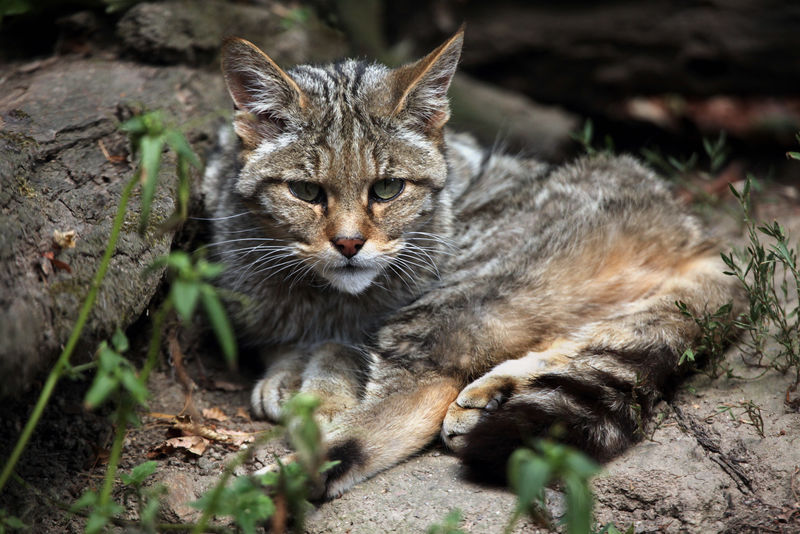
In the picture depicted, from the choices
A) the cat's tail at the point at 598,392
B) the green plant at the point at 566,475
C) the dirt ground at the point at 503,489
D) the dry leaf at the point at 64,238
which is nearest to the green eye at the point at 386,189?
the cat's tail at the point at 598,392

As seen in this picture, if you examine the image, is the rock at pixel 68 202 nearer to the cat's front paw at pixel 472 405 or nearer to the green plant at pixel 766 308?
the cat's front paw at pixel 472 405

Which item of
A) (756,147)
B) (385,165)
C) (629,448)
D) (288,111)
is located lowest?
(756,147)

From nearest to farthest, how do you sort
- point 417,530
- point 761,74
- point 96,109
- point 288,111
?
point 417,530 < point 288,111 < point 96,109 < point 761,74

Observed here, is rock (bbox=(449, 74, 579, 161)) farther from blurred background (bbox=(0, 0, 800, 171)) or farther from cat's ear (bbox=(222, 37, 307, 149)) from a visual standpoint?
cat's ear (bbox=(222, 37, 307, 149))

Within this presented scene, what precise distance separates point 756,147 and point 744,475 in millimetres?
4343

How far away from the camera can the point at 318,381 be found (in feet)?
11.3

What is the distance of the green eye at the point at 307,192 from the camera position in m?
3.27

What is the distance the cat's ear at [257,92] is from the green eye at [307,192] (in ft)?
0.94

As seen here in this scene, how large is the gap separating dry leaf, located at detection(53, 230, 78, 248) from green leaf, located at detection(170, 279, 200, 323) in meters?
1.10

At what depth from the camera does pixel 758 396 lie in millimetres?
3148

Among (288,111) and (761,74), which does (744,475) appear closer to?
(288,111)

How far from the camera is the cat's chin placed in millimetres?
3227

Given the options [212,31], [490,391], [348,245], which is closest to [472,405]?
[490,391]

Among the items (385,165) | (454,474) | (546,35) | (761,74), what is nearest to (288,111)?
(385,165)
